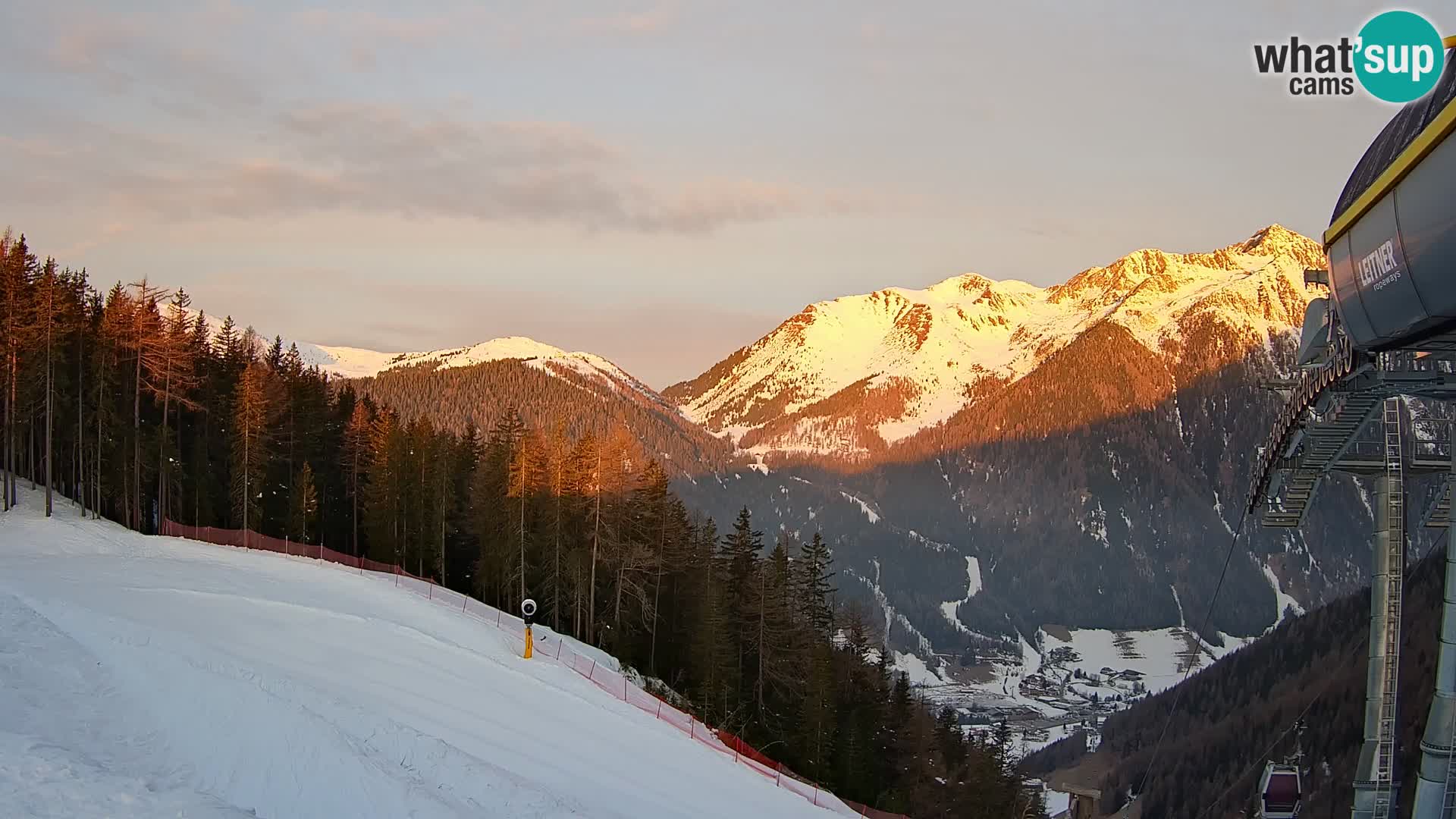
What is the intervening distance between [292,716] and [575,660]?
23.7 meters

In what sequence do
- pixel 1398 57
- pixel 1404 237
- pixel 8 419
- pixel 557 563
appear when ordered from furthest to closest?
1. pixel 557 563
2. pixel 8 419
3. pixel 1398 57
4. pixel 1404 237

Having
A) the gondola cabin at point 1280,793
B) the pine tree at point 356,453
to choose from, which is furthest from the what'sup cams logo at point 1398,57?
the pine tree at point 356,453

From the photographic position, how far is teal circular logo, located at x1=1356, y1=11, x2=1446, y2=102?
16484 mm

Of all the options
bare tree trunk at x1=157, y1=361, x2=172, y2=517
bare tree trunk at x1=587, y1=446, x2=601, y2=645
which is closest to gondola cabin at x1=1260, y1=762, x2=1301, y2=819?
bare tree trunk at x1=587, y1=446, x2=601, y2=645

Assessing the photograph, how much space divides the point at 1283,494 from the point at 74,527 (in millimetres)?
46526

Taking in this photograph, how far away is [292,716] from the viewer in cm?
2027

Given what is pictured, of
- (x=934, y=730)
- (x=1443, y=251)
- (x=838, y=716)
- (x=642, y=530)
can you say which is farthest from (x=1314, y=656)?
(x=1443, y=251)

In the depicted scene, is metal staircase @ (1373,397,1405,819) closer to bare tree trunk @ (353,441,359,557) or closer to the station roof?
the station roof

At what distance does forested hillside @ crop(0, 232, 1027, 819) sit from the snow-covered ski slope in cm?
1621

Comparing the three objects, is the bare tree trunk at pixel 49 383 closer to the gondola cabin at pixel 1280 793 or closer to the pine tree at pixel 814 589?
the pine tree at pixel 814 589

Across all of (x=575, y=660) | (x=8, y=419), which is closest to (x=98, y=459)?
(x=8, y=419)

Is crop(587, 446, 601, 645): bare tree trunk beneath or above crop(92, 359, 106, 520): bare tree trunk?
beneath

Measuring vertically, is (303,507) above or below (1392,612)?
below

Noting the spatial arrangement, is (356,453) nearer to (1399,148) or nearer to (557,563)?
(557,563)
